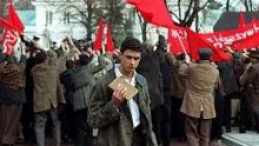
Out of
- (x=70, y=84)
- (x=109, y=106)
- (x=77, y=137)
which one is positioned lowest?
(x=77, y=137)

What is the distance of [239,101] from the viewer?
1501cm

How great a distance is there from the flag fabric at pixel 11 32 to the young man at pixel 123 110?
6.43 meters

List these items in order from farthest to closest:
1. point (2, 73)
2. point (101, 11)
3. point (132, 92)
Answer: point (101, 11), point (2, 73), point (132, 92)

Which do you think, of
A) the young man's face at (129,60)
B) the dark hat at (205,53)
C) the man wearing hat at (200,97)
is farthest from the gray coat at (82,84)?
the young man's face at (129,60)

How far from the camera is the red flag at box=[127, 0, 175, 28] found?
31.6 feet

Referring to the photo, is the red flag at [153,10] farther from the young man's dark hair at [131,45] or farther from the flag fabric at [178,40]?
the young man's dark hair at [131,45]

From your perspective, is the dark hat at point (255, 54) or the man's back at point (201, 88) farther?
the dark hat at point (255, 54)

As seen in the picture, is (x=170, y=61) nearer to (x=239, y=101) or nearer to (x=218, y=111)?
(x=218, y=111)

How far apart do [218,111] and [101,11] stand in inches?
1607

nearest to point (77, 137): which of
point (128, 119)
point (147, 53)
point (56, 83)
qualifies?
point (56, 83)

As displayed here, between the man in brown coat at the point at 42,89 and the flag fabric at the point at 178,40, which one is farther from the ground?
the flag fabric at the point at 178,40

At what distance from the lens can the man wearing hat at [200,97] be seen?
413 inches

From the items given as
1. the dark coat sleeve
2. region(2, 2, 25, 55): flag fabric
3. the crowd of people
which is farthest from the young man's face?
region(2, 2, 25, 55): flag fabric

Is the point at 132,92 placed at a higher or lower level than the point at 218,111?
higher
